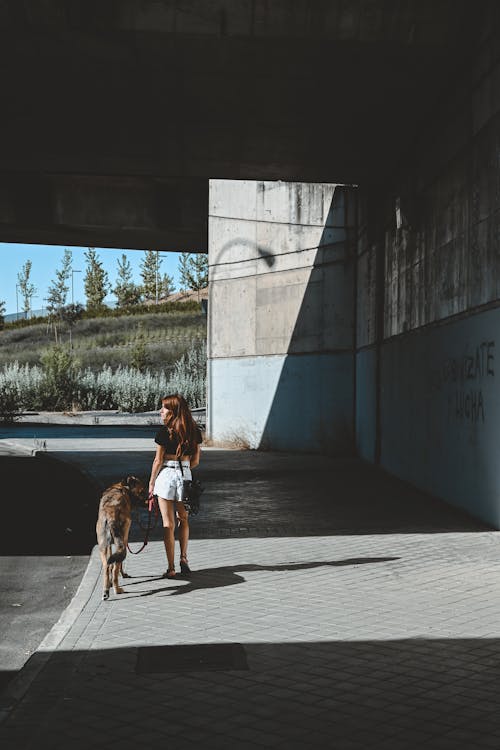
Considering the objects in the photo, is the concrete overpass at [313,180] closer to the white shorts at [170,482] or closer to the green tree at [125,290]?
the white shorts at [170,482]

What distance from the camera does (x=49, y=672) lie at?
567 centimetres

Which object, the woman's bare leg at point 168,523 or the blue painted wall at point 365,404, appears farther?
the blue painted wall at point 365,404

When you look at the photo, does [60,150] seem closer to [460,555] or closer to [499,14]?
[499,14]

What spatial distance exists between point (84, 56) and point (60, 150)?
15.1 ft

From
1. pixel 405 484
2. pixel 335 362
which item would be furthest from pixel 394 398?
pixel 335 362

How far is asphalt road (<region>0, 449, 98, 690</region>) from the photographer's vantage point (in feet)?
24.1

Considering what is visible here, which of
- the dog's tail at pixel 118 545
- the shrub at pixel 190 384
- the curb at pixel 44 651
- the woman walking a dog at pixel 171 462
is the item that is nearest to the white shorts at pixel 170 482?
the woman walking a dog at pixel 171 462

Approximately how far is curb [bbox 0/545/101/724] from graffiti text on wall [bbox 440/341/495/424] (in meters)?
5.87

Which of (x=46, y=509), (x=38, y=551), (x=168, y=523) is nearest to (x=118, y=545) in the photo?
(x=168, y=523)

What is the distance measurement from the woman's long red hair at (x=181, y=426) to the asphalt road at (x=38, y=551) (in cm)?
172

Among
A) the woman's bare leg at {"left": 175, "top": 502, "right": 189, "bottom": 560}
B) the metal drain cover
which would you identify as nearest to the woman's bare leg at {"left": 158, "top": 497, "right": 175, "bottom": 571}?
the woman's bare leg at {"left": 175, "top": 502, "right": 189, "bottom": 560}

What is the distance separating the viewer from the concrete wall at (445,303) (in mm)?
11820

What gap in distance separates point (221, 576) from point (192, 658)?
2663mm

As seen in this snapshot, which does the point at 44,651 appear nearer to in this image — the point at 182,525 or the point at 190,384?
the point at 182,525
